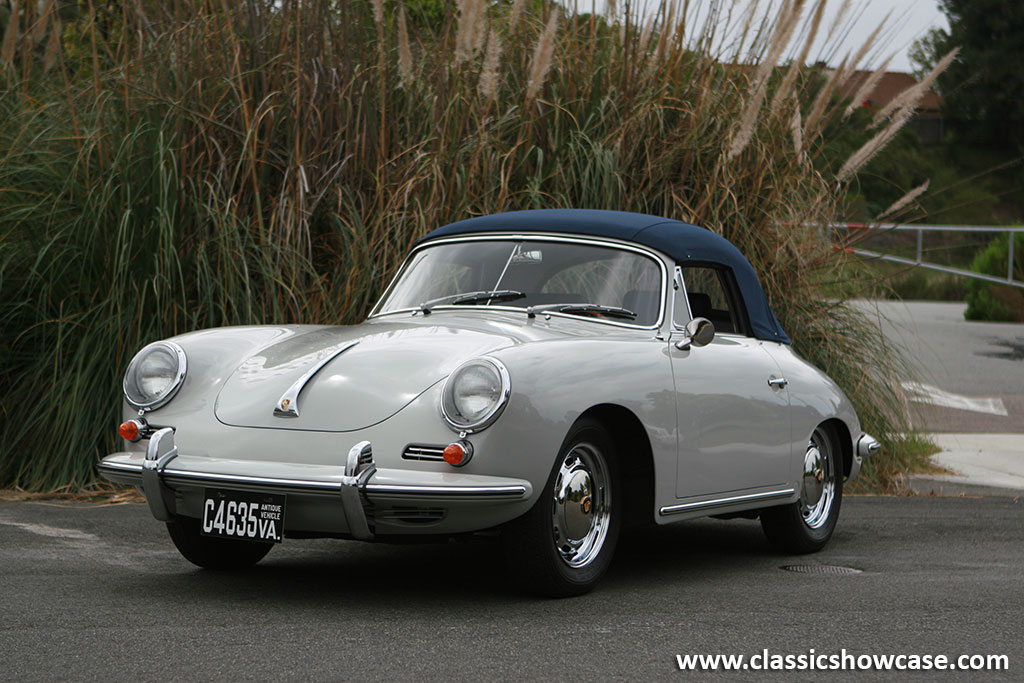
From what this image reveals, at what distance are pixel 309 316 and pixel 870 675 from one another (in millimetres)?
4477

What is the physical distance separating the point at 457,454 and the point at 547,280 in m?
1.46

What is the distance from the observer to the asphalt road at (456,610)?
3699mm

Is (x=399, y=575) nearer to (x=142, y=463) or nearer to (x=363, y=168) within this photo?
(x=142, y=463)

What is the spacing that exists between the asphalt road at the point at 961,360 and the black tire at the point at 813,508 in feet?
8.98

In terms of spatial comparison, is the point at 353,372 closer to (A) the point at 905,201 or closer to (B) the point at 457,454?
(B) the point at 457,454

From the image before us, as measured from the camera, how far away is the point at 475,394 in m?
4.35

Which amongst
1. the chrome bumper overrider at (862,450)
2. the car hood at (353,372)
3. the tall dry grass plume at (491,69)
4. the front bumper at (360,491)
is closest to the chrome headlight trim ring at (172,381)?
the car hood at (353,372)

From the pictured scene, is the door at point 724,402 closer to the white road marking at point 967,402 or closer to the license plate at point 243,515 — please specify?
the license plate at point 243,515

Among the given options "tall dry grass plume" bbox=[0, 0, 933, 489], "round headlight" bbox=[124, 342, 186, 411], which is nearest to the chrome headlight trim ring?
"round headlight" bbox=[124, 342, 186, 411]

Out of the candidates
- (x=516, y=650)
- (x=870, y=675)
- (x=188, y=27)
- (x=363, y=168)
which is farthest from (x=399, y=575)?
(x=188, y=27)

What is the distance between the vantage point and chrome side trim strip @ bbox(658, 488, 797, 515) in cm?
504

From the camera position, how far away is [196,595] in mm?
4625

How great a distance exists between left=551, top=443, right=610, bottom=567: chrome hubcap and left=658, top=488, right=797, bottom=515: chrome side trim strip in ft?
1.03

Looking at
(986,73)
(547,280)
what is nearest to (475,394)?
(547,280)
